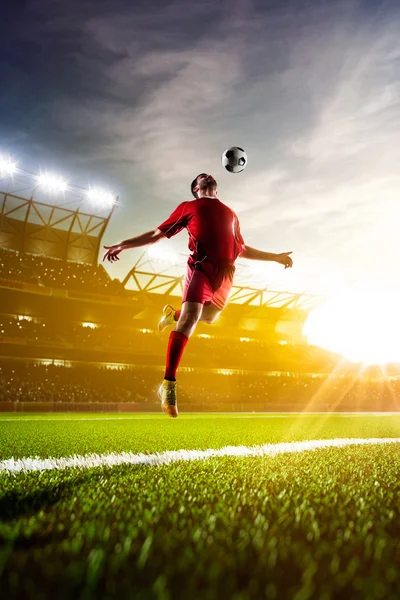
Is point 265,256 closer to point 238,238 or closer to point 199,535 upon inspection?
point 238,238

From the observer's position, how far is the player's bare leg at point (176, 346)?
3.58 m

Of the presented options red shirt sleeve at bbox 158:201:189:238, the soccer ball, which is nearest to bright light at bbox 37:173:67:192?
the soccer ball

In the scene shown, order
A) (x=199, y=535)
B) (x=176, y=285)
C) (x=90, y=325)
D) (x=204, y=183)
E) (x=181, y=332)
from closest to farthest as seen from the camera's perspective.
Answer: (x=199, y=535) < (x=181, y=332) < (x=204, y=183) < (x=90, y=325) < (x=176, y=285)

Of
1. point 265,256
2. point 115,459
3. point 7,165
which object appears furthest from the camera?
point 7,165

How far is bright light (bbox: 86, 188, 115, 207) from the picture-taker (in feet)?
100

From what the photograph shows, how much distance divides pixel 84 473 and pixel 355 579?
2020mm

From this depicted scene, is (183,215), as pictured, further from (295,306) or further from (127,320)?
(295,306)

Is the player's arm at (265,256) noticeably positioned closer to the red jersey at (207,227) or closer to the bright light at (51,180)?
the red jersey at (207,227)

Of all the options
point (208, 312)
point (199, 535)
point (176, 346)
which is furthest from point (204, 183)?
point (199, 535)

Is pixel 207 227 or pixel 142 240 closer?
pixel 207 227

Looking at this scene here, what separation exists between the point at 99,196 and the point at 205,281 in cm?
2906

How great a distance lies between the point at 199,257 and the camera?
11.9 feet

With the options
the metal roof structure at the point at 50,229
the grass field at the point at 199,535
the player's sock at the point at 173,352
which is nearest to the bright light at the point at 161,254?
the metal roof structure at the point at 50,229

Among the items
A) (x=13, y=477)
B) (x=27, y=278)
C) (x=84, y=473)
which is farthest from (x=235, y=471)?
(x=27, y=278)
